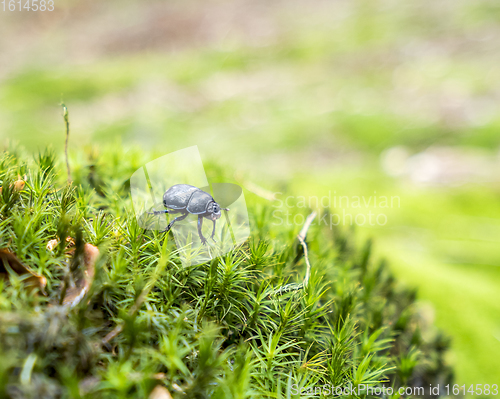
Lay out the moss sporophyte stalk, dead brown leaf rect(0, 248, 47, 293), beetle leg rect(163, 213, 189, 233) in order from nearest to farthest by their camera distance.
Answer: the moss sporophyte stalk, dead brown leaf rect(0, 248, 47, 293), beetle leg rect(163, 213, 189, 233)

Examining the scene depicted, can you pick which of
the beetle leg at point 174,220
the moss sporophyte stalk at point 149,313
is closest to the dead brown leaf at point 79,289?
the moss sporophyte stalk at point 149,313

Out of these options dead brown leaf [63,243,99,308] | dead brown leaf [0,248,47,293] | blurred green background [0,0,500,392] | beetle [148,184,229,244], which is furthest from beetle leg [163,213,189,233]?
blurred green background [0,0,500,392]

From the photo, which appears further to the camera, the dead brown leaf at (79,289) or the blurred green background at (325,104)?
the blurred green background at (325,104)

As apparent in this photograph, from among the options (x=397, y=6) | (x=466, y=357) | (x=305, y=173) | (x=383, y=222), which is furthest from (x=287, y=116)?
(x=397, y=6)

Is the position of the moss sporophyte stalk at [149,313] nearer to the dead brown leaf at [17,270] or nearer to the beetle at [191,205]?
the dead brown leaf at [17,270]

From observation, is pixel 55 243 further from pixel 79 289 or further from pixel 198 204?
pixel 198 204

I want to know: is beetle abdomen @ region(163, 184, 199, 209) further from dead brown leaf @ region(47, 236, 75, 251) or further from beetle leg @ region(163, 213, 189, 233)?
dead brown leaf @ region(47, 236, 75, 251)
